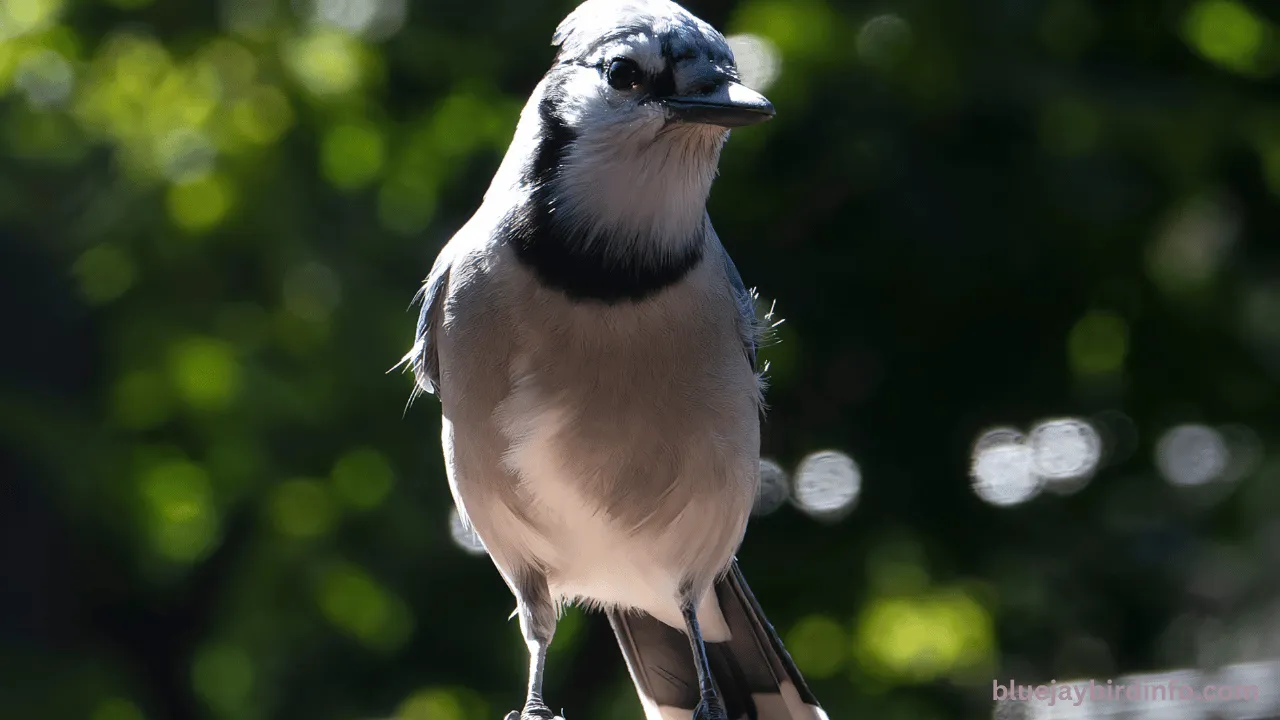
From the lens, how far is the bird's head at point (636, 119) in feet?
4.86

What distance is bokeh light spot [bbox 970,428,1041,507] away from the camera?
3.59m

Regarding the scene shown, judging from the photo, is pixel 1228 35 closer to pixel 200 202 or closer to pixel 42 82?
pixel 200 202

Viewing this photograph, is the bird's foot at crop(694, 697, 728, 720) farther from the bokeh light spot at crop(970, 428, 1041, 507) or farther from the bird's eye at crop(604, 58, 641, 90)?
the bokeh light spot at crop(970, 428, 1041, 507)

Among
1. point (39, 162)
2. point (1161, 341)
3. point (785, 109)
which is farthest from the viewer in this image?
point (1161, 341)

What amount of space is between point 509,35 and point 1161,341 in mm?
2018

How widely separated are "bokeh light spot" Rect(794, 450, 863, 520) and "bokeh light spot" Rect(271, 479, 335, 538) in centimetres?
126

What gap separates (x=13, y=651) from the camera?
12.7ft

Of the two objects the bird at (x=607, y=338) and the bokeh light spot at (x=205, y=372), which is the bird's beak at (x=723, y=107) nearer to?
the bird at (x=607, y=338)

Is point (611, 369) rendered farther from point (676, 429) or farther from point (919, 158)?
point (919, 158)

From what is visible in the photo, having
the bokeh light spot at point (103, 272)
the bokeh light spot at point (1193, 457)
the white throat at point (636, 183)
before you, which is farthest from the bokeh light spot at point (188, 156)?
the bokeh light spot at point (1193, 457)

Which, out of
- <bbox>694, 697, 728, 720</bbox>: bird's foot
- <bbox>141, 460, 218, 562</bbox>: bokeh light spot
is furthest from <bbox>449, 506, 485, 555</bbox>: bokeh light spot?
<bbox>694, 697, 728, 720</bbox>: bird's foot

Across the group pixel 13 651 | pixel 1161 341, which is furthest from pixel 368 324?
pixel 1161 341

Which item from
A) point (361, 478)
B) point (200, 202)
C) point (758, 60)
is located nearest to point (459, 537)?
point (361, 478)

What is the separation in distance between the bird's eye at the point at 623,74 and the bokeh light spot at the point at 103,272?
2317mm
